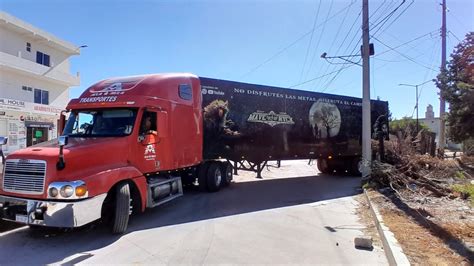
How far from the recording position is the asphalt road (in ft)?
19.6

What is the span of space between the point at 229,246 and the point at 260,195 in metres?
5.89

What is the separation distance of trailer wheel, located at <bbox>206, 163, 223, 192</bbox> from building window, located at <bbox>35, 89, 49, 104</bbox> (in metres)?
29.1

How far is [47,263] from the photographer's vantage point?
5695 mm

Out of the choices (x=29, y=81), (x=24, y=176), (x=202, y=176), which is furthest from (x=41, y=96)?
(x=24, y=176)

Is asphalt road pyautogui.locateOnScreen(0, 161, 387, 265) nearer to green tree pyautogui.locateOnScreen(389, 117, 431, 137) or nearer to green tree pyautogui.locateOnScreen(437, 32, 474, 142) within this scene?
green tree pyautogui.locateOnScreen(389, 117, 431, 137)

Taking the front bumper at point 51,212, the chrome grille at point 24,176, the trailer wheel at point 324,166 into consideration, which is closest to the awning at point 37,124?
the trailer wheel at point 324,166

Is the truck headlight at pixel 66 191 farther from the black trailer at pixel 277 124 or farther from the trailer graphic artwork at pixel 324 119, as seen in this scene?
the trailer graphic artwork at pixel 324 119

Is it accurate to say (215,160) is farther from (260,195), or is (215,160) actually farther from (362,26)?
(362,26)

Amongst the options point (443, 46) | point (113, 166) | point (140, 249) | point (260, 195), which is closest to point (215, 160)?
point (260, 195)

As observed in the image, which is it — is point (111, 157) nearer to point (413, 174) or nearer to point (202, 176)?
point (202, 176)

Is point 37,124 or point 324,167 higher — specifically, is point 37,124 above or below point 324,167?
above

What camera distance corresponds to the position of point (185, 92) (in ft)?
34.7

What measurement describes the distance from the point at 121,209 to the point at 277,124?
30.2 ft

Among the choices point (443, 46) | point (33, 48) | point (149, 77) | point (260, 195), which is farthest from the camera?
point (33, 48)
